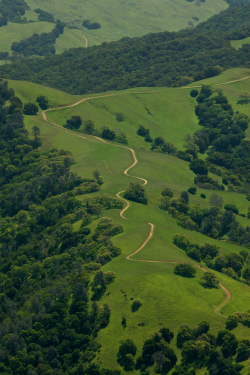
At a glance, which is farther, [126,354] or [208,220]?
[208,220]

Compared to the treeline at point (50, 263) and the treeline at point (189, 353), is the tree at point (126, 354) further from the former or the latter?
the treeline at point (50, 263)

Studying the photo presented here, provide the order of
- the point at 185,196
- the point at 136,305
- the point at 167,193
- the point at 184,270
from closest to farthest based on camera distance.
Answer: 1. the point at 136,305
2. the point at 184,270
3. the point at 167,193
4. the point at 185,196

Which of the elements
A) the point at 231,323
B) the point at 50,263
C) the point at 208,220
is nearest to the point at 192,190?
the point at 208,220

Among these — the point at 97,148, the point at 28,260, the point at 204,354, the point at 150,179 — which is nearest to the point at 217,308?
the point at 204,354

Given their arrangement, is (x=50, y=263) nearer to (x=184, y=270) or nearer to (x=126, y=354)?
(x=184, y=270)

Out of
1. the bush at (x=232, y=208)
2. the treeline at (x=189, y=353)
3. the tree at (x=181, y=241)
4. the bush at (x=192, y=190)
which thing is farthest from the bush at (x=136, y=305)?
the bush at (x=192, y=190)

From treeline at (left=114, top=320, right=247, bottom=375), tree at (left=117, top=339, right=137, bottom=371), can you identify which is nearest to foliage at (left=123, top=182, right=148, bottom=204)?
treeline at (left=114, top=320, right=247, bottom=375)
